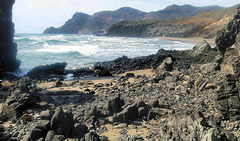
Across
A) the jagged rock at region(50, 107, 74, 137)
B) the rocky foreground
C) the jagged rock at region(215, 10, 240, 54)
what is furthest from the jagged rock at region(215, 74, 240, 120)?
the jagged rock at region(215, 10, 240, 54)

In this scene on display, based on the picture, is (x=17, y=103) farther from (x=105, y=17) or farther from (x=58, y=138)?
(x=105, y=17)

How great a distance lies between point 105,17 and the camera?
179125mm

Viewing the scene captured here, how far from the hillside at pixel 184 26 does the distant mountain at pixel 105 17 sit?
165 feet

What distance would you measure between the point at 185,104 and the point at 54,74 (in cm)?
1161

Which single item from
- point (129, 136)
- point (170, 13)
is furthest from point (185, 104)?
point (170, 13)

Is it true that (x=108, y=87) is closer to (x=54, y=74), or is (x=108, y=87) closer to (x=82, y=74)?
(x=82, y=74)

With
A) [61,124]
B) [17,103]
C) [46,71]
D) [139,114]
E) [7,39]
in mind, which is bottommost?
[46,71]

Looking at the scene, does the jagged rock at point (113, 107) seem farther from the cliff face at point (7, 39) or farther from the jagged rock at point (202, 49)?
the cliff face at point (7, 39)

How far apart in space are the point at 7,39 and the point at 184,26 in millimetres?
61449

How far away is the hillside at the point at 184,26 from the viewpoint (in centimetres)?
5491

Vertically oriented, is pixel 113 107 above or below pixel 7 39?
below

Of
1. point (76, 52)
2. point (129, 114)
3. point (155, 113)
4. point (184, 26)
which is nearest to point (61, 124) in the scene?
point (129, 114)

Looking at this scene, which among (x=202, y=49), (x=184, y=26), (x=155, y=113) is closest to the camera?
(x=155, y=113)

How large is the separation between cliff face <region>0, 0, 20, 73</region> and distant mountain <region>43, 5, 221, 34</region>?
12734cm
